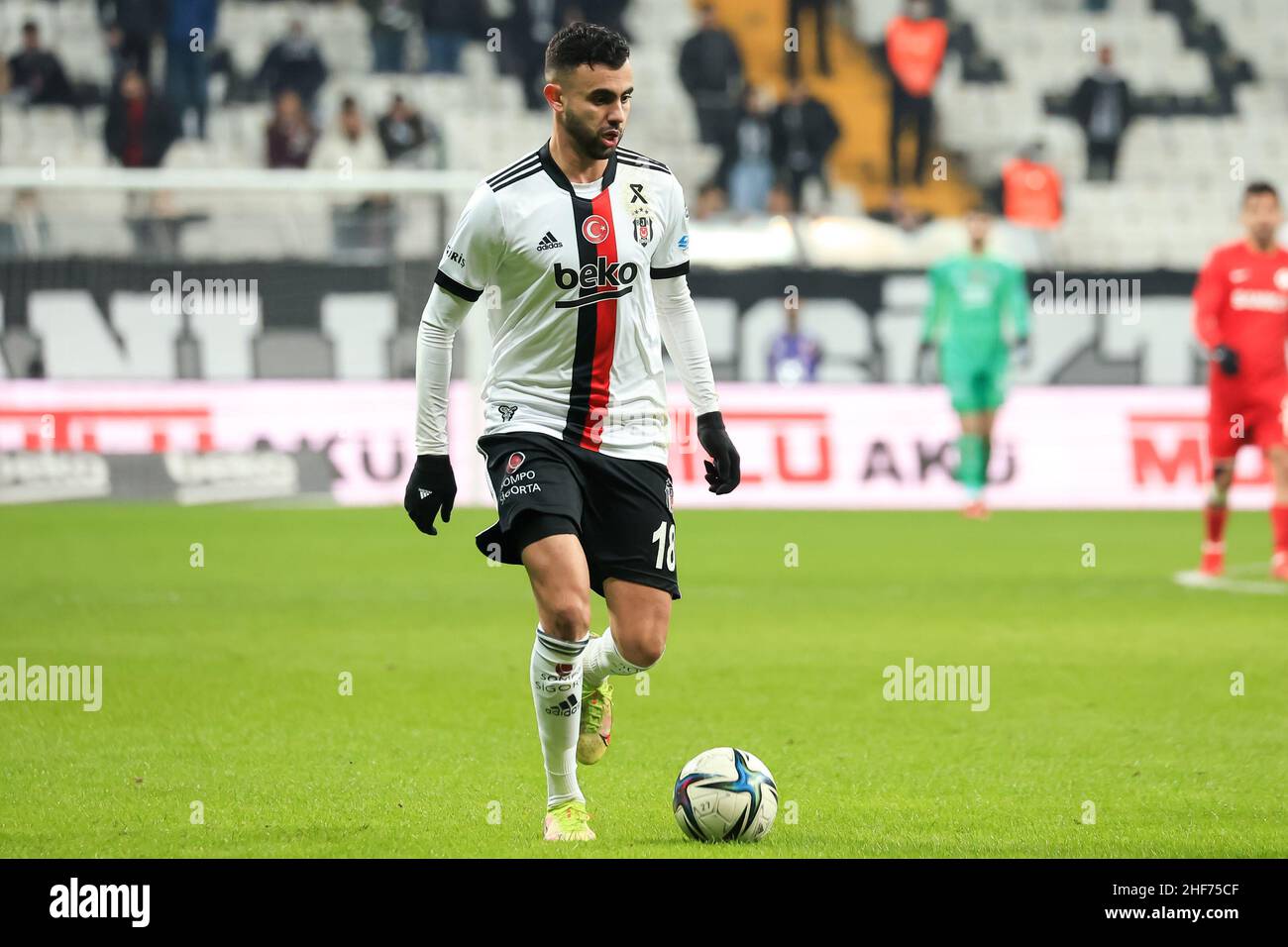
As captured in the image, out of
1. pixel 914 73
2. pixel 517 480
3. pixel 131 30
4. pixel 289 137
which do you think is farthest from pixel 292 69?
pixel 517 480

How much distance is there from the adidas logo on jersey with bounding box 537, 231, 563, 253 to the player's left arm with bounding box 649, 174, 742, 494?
0.42 metres

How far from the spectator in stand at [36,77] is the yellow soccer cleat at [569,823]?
19080mm

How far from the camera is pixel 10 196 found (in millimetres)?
18641

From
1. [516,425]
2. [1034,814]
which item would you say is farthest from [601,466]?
[1034,814]

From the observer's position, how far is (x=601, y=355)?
5719mm

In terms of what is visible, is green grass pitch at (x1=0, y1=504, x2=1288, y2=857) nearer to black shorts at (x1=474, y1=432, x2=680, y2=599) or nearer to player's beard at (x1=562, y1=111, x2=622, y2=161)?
black shorts at (x1=474, y1=432, x2=680, y2=599)

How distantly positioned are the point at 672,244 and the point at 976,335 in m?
12.0

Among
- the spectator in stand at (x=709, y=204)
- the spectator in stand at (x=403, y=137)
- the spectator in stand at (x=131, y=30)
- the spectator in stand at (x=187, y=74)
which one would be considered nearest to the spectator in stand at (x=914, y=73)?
the spectator in stand at (x=709, y=204)

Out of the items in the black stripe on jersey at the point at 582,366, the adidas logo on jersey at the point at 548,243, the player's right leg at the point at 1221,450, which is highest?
the adidas logo on jersey at the point at 548,243

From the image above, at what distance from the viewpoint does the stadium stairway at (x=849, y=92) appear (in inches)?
942

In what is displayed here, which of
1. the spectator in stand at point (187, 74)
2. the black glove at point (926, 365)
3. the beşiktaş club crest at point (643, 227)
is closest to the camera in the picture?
the beşiktaş club crest at point (643, 227)

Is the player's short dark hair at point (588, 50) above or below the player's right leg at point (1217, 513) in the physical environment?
above

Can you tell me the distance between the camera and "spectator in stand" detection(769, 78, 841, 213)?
2252 cm

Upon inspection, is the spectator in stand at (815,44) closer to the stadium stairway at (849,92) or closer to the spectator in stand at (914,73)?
the stadium stairway at (849,92)
